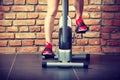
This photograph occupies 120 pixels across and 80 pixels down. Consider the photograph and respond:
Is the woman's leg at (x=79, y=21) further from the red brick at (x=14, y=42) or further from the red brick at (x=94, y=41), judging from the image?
the red brick at (x=14, y=42)

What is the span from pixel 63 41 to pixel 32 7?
949 mm

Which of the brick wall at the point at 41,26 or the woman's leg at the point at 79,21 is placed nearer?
the woman's leg at the point at 79,21

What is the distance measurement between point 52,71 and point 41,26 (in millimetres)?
1046

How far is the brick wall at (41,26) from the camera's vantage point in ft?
9.71

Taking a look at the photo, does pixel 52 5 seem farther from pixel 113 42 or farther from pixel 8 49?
pixel 113 42

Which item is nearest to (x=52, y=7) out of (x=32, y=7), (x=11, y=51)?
(x=32, y=7)

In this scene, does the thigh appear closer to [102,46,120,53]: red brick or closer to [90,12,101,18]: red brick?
[90,12,101,18]: red brick

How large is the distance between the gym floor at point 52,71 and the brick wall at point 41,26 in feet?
1.56

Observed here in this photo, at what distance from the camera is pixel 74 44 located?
302cm

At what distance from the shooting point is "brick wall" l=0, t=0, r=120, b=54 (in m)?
2.96

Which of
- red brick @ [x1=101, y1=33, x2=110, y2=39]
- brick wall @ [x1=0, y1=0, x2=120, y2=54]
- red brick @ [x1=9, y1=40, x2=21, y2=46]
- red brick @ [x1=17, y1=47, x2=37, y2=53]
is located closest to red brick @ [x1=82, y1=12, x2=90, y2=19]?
brick wall @ [x1=0, y1=0, x2=120, y2=54]

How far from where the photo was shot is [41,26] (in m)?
2.99

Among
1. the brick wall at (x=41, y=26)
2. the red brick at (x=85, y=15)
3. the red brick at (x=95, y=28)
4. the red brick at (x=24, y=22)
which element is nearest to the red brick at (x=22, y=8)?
the brick wall at (x=41, y=26)

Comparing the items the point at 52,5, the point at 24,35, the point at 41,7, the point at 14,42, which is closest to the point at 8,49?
the point at 14,42
